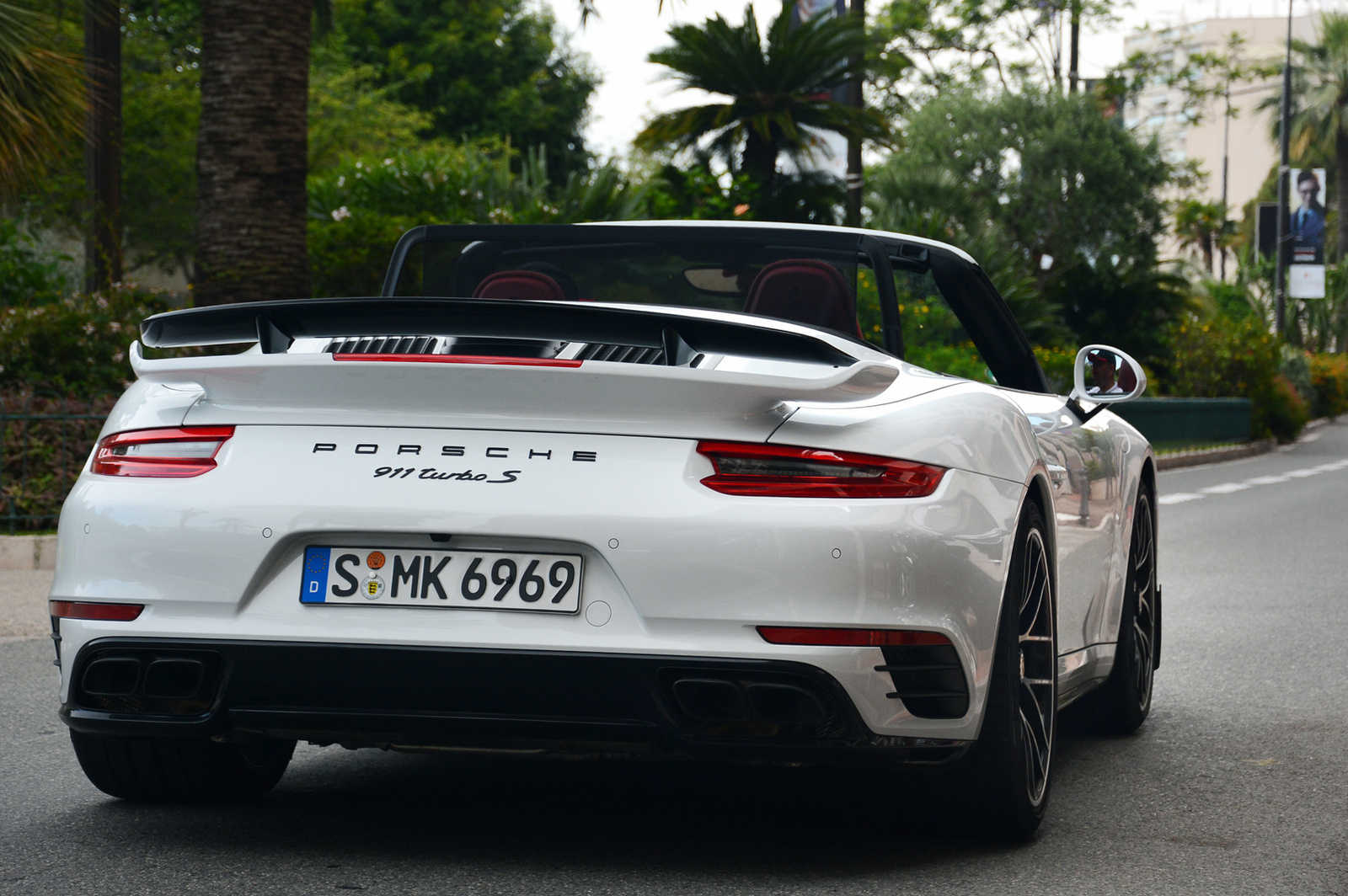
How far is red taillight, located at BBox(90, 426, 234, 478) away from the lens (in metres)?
3.47

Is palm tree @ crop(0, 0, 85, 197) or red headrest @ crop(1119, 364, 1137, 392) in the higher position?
palm tree @ crop(0, 0, 85, 197)

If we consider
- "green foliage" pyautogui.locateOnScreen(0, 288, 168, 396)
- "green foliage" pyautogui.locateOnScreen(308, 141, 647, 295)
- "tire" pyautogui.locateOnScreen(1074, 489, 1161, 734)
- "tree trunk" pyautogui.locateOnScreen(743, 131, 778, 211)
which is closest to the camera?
"tire" pyautogui.locateOnScreen(1074, 489, 1161, 734)

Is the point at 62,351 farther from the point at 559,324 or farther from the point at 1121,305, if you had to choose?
the point at 1121,305

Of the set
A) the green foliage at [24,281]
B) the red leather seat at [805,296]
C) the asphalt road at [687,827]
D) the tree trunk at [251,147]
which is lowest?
the asphalt road at [687,827]

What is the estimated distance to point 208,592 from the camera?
132 inches

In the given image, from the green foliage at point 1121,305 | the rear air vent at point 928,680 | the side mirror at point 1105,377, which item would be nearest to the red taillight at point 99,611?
the rear air vent at point 928,680

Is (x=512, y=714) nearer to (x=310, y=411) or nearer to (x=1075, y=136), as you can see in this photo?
(x=310, y=411)

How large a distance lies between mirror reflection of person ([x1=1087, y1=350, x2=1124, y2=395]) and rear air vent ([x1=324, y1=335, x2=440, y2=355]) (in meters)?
2.27

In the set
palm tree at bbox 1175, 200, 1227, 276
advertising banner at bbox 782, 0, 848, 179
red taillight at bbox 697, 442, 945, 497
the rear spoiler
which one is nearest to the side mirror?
the rear spoiler

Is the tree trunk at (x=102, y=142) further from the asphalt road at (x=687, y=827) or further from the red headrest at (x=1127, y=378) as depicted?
the red headrest at (x=1127, y=378)

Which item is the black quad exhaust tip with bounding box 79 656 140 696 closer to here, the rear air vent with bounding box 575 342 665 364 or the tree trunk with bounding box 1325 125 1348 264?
the rear air vent with bounding box 575 342 665 364

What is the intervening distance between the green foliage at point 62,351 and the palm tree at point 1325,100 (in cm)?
5658

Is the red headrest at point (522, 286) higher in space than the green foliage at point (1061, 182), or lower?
lower

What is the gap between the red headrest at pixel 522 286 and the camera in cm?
464
